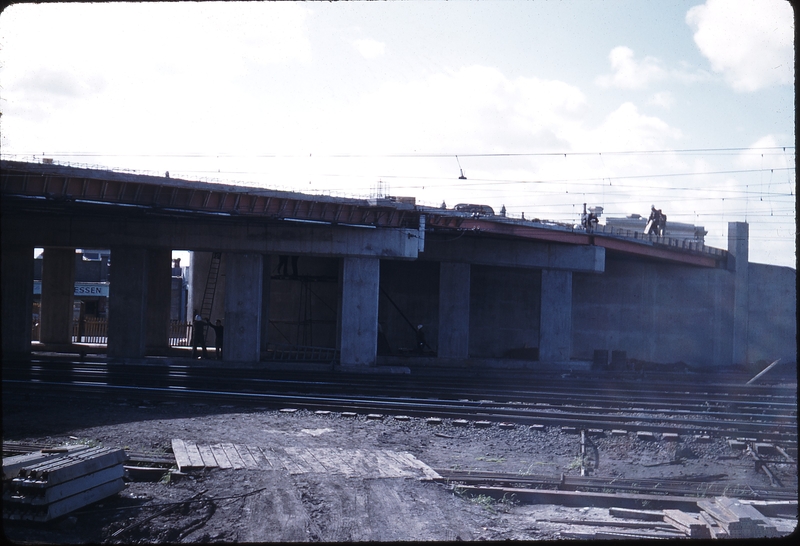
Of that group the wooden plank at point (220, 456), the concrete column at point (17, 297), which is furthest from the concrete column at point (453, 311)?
the wooden plank at point (220, 456)

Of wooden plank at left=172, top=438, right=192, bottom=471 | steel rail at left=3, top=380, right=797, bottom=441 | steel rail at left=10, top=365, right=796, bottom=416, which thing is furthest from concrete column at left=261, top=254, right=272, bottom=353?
wooden plank at left=172, top=438, right=192, bottom=471

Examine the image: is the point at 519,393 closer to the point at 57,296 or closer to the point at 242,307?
the point at 242,307

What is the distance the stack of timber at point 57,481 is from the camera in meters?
7.15

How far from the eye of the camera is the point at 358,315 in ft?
91.8

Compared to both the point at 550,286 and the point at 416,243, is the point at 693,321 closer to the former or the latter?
the point at 550,286

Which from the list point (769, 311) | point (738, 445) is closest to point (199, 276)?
point (738, 445)

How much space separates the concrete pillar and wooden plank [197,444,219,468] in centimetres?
1760

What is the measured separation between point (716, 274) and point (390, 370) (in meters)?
23.4

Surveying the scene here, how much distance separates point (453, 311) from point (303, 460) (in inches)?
897

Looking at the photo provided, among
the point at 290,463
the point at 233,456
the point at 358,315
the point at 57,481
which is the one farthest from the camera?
the point at 358,315

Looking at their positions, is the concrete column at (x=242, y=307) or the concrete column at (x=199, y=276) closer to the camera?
the concrete column at (x=242, y=307)

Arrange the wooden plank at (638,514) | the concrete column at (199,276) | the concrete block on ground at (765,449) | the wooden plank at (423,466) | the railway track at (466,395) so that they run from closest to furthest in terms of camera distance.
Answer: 1. the wooden plank at (638,514)
2. the wooden plank at (423,466)
3. the concrete block on ground at (765,449)
4. the railway track at (466,395)
5. the concrete column at (199,276)

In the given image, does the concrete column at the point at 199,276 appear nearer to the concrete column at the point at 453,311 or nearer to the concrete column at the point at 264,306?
the concrete column at the point at 264,306

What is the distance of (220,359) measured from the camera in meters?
28.8
